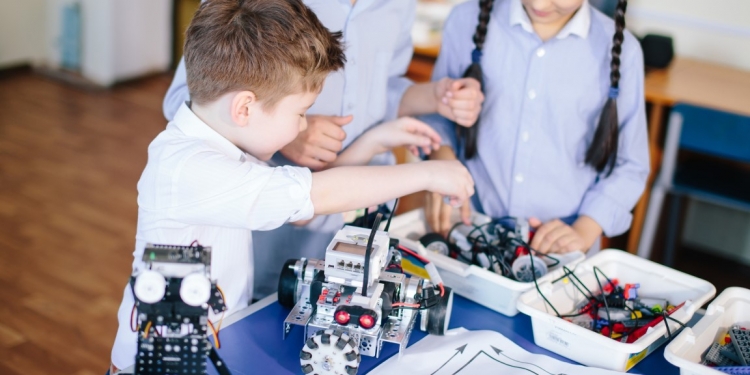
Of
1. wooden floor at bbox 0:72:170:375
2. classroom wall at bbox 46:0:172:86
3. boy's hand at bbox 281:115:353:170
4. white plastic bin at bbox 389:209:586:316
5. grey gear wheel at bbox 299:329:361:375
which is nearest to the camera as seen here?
grey gear wheel at bbox 299:329:361:375

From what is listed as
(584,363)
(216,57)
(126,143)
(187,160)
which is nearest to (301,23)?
(216,57)

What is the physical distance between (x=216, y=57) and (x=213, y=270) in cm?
34

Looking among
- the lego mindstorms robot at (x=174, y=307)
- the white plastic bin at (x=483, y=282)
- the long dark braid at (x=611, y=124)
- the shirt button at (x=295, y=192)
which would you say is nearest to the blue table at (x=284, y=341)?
the white plastic bin at (x=483, y=282)

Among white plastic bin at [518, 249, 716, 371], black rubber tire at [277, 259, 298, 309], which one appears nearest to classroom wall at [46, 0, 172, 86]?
black rubber tire at [277, 259, 298, 309]

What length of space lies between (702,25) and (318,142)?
2343 mm

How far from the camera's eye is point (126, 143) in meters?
3.89

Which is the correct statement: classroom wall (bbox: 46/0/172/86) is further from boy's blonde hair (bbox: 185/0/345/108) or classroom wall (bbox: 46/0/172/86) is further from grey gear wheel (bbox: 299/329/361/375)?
grey gear wheel (bbox: 299/329/361/375)

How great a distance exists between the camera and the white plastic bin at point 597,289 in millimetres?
1100

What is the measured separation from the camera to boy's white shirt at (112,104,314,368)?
3.36 ft

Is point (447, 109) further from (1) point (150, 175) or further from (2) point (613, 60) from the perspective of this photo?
(1) point (150, 175)

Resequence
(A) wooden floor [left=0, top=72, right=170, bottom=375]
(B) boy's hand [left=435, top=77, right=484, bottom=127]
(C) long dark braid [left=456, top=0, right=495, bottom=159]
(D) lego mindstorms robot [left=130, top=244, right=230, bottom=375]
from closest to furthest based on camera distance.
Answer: (D) lego mindstorms robot [left=130, top=244, right=230, bottom=375]
(B) boy's hand [left=435, top=77, right=484, bottom=127]
(C) long dark braid [left=456, top=0, right=495, bottom=159]
(A) wooden floor [left=0, top=72, right=170, bottom=375]

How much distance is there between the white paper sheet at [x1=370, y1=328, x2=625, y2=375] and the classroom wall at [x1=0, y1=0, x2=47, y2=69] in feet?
14.0

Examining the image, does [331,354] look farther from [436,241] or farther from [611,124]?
[611,124]

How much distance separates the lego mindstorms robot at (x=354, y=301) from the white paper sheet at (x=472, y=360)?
0.09ft
